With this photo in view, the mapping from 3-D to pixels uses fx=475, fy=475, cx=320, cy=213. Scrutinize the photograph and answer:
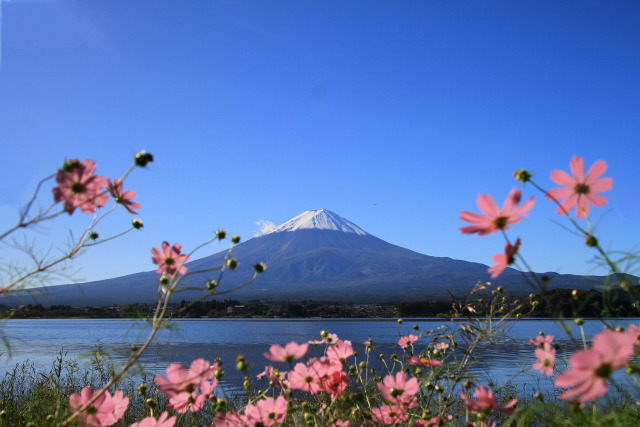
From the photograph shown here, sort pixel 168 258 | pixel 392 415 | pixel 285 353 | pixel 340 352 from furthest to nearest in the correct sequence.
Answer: pixel 340 352 < pixel 392 415 < pixel 168 258 < pixel 285 353

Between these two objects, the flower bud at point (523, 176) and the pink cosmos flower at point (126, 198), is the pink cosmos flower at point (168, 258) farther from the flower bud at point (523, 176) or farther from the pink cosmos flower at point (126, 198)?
the flower bud at point (523, 176)

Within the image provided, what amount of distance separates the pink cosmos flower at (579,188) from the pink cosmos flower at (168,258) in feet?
2.52

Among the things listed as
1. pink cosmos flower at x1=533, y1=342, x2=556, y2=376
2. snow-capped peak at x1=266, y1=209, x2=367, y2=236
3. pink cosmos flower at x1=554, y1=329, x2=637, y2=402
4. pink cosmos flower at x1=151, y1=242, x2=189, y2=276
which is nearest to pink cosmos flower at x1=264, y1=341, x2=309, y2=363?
pink cosmos flower at x1=151, y1=242, x2=189, y2=276

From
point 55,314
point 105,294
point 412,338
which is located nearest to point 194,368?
point 412,338

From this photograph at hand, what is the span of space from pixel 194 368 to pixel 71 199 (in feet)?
1.39

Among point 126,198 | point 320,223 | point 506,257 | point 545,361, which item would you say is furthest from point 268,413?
point 320,223

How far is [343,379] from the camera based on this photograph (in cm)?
116

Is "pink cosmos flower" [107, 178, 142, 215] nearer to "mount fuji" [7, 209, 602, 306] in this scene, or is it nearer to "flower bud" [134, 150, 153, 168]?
"flower bud" [134, 150, 153, 168]

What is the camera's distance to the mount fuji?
232 feet

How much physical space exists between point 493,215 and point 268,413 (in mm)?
693

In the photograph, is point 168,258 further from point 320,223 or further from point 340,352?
point 320,223

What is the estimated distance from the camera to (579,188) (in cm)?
83

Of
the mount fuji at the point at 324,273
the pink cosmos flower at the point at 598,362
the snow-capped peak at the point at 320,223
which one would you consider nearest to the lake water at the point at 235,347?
the pink cosmos flower at the point at 598,362

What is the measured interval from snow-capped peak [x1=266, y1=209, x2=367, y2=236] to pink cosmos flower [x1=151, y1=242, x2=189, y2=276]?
112 m
